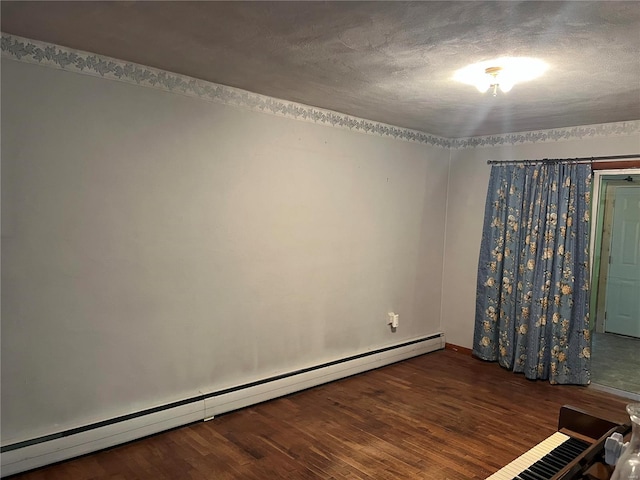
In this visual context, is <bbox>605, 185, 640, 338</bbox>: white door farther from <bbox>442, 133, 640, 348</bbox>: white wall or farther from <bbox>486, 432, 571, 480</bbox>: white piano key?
<bbox>486, 432, 571, 480</bbox>: white piano key

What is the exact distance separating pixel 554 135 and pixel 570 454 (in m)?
3.17

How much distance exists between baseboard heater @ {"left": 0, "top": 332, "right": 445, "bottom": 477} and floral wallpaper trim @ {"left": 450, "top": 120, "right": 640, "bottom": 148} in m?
2.36

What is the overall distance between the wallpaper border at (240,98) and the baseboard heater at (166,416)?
205 centimetres

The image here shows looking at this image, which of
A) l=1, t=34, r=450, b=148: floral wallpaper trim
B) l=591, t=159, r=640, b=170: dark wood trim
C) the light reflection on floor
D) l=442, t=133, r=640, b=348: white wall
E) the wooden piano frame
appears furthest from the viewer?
l=442, t=133, r=640, b=348: white wall

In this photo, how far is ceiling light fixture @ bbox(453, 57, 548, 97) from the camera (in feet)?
8.14

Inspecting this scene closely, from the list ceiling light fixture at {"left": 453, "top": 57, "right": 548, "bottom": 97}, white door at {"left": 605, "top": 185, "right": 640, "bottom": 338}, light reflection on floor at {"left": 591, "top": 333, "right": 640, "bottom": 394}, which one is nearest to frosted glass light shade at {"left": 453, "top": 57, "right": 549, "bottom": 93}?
ceiling light fixture at {"left": 453, "top": 57, "right": 548, "bottom": 97}

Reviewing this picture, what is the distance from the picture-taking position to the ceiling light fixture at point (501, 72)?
2482mm

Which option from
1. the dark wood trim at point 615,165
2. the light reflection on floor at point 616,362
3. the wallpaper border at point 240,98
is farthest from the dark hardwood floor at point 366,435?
the wallpaper border at point 240,98

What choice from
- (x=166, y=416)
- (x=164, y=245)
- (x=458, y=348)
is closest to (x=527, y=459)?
(x=166, y=416)

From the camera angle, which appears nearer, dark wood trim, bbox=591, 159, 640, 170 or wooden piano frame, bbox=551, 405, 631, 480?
wooden piano frame, bbox=551, 405, 631, 480

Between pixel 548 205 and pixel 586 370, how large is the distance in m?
1.49

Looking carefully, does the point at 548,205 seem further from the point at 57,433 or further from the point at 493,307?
the point at 57,433

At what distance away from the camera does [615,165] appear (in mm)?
3949

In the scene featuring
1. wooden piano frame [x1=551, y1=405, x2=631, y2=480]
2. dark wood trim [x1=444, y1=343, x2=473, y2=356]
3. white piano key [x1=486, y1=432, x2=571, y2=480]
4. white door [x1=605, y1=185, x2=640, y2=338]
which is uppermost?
white door [x1=605, y1=185, x2=640, y2=338]
